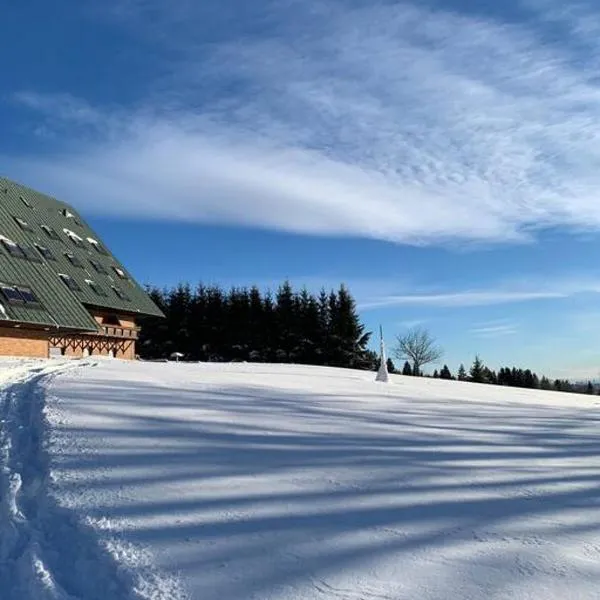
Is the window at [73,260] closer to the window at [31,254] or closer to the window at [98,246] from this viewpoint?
the window at [31,254]

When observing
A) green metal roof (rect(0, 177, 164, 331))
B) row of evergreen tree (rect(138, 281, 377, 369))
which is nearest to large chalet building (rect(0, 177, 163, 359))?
green metal roof (rect(0, 177, 164, 331))

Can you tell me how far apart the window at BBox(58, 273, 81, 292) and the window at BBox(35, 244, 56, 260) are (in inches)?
37.2

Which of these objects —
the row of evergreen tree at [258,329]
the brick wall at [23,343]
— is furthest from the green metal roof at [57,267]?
the row of evergreen tree at [258,329]

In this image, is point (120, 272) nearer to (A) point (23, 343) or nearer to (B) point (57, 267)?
(B) point (57, 267)

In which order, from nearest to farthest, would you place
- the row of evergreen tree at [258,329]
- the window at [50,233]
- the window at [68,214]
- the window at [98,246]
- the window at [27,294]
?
the window at [27,294] → the window at [50,233] → the window at [68,214] → the window at [98,246] → the row of evergreen tree at [258,329]

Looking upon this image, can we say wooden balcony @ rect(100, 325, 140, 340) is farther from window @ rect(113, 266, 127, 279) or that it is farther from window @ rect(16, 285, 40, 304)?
window @ rect(16, 285, 40, 304)

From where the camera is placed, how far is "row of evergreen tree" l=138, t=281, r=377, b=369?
152 ft

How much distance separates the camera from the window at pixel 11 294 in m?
21.8

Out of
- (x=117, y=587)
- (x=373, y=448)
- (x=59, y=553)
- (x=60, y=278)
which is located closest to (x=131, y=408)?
(x=373, y=448)

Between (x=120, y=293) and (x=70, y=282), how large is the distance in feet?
14.5

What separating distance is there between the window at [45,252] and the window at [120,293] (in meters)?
4.15

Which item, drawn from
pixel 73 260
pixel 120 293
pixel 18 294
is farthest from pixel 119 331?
pixel 18 294

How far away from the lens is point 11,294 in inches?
866

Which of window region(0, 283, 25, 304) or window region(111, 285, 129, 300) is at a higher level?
window region(111, 285, 129, 300)
